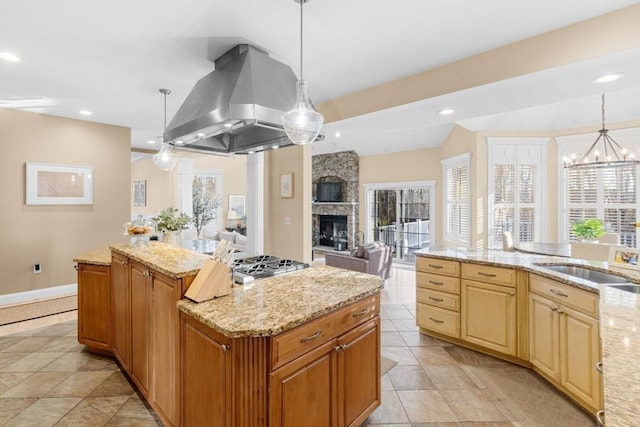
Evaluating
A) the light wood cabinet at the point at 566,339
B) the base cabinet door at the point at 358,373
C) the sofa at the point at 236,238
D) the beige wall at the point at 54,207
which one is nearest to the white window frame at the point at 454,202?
the light wood cabinet at the point at 566,339

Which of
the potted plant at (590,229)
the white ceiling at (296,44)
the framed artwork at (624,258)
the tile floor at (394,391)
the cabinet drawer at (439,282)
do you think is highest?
the white ceiling at (296,44)

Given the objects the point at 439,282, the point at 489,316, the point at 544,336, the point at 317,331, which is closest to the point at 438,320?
the point at 439,282

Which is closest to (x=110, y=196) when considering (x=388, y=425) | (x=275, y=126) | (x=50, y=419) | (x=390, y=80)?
(x=50, y=419)

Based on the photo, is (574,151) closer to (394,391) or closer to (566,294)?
(566,294)

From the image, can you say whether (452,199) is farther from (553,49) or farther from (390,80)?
(553,49)

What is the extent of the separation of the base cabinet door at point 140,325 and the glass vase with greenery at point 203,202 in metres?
6.93

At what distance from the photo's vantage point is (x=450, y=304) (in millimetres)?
3113

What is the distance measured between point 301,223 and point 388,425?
2571 millimetres

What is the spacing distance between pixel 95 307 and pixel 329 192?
6.68 m

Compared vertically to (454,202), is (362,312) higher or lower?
lower

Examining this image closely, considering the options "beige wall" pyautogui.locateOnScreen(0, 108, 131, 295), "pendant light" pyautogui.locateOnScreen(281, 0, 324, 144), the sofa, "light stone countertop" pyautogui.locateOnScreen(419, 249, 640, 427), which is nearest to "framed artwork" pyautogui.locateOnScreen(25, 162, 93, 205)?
"beige wall" pyautogui.locateOnScreen(0, 108, 131, 295)

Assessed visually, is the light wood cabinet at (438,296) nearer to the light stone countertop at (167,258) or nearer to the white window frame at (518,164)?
the light stone countertop at (167,258)

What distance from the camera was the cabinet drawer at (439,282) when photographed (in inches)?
121

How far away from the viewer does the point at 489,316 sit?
9.33 feet
